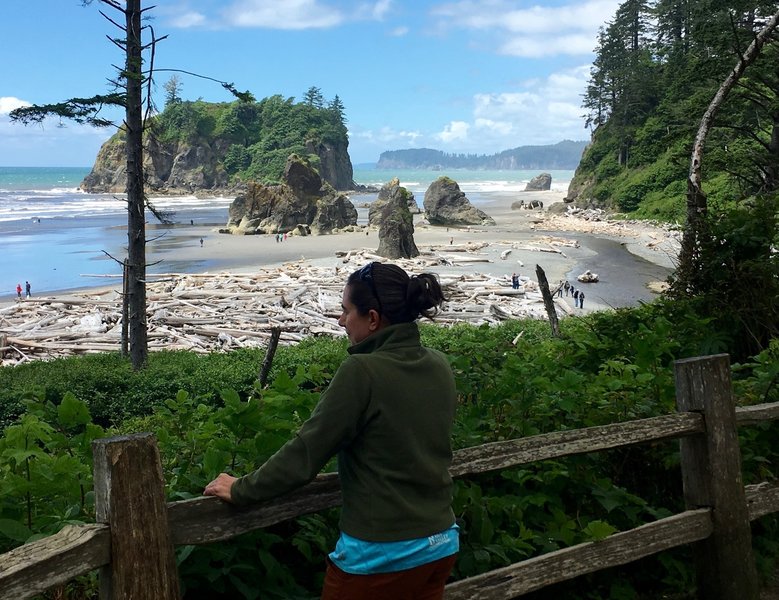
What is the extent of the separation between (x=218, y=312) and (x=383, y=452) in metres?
24.6

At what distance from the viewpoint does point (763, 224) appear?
A: 6.38 metres

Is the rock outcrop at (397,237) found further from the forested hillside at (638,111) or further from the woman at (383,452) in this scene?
the woman at (383,452)

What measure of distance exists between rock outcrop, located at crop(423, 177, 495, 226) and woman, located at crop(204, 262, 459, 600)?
2649 inches

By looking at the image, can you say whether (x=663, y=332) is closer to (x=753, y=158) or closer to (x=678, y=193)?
(x=753, y=158)

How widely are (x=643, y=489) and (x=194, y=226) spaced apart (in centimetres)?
6682

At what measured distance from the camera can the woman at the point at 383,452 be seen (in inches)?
98.7

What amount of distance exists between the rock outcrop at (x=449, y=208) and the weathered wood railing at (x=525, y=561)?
65.9 metres

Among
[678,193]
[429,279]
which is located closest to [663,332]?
[429,279]

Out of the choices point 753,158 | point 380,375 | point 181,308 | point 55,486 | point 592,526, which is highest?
point 753,158

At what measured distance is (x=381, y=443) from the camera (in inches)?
100

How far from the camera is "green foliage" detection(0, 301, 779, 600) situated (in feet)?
10.1

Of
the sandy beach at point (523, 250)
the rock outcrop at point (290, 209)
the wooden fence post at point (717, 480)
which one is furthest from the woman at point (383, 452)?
the rock outcrop at point (290, 209)

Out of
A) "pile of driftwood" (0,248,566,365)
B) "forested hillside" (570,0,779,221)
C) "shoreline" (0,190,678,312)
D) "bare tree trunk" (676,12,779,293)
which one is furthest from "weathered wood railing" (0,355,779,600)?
"forested hillside" (570,0,779,221)

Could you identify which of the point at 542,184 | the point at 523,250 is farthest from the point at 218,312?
the point at 542,184
